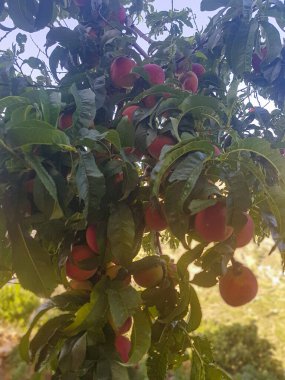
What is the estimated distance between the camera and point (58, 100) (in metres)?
0.58

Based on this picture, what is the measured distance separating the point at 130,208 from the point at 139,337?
20 cm

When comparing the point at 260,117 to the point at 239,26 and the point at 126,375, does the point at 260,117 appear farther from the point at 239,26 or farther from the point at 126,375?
the point at 126,375

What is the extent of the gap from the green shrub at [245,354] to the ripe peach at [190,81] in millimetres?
2335

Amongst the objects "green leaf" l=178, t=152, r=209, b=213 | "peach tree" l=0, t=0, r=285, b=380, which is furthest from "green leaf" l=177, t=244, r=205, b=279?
"green leaf" l=178, t=152, r=209, b=213

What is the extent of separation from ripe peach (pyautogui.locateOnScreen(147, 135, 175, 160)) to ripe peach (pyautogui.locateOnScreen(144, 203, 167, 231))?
0.09 m

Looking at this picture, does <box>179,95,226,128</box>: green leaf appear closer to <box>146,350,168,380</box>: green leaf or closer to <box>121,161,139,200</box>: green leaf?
<box>121,161,139,200</box>: green leaf

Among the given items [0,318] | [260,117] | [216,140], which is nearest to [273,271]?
[0,318]

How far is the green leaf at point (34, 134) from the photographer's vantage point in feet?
1.58

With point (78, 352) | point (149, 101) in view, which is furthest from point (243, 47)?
point (78, 352)

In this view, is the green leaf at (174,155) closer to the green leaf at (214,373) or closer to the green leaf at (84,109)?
the green leaf at (84,109)

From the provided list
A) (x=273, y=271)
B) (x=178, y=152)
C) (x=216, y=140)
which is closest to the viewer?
(x=178, y=152)

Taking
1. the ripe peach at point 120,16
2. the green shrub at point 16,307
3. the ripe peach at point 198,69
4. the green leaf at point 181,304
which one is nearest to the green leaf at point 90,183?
the green leaf at point 181,304

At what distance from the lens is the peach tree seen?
0.51 metres

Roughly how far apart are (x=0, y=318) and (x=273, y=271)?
8.95ft
